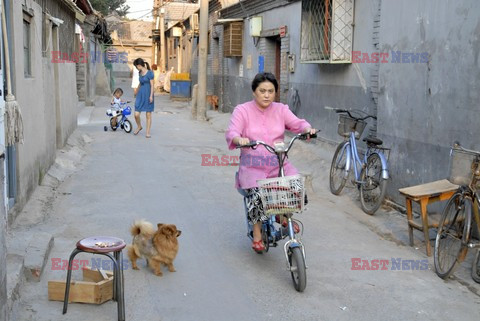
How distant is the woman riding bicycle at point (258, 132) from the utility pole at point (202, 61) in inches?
552

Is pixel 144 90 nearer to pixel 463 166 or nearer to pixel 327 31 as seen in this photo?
pixel 327 31

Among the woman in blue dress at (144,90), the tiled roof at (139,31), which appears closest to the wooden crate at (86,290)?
the woman in blue dress at (144,90)

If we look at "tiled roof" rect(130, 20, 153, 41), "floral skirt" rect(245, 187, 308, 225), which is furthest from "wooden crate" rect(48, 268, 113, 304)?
"tiled roof" rect(130, 20, 153, 41)

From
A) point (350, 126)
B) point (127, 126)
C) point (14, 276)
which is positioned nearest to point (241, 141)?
point (14, 276)

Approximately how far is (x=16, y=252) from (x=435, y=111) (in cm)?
480

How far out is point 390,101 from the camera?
8039 millimetres

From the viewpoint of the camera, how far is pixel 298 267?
4809 mm

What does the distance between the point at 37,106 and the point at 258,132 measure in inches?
148

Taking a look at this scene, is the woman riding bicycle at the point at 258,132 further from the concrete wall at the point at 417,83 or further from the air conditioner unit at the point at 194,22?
the air conditioner unit at the point at 194,22

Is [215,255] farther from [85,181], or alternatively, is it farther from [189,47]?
[189,47]

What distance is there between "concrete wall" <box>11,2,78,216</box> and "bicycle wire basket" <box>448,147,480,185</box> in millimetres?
4525

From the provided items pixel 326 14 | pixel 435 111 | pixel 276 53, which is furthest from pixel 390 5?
pixel 276 53

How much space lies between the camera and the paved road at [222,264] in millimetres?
4578

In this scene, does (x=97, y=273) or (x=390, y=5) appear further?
(x=390, y=5)
